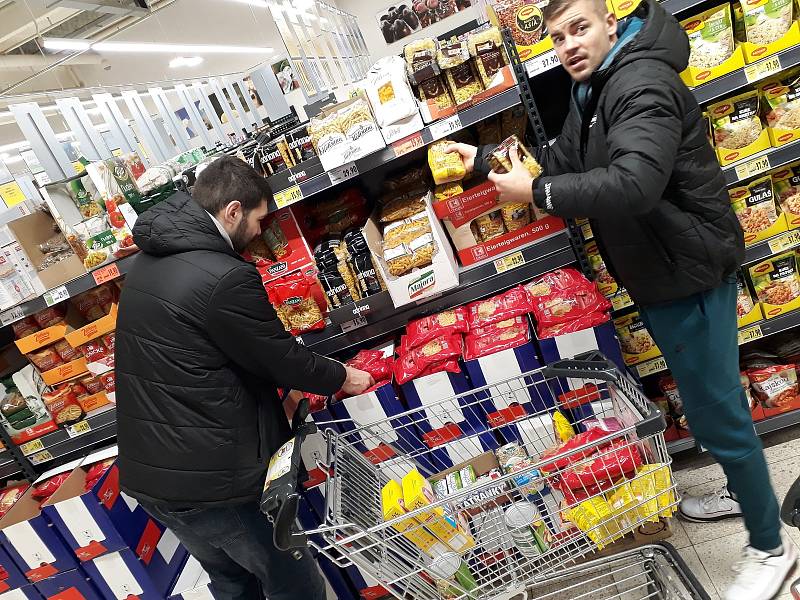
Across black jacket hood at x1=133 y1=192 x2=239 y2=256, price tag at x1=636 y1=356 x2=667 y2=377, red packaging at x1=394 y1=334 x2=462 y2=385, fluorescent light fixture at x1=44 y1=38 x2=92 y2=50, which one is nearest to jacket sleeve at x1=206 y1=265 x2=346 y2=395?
black jacket hood at x1=133 y1=192 x2=239 y2=256

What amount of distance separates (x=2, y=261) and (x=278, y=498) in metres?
1.86

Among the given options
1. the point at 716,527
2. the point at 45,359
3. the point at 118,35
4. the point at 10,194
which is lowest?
the point at 716,527

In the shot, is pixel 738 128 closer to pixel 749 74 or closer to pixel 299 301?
pixel 749 74

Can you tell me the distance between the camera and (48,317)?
256 centimetres

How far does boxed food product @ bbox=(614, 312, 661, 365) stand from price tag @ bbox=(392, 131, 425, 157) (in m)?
1.13

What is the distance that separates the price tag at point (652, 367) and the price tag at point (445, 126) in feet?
4.23

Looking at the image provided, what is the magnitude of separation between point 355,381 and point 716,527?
1.46 metres

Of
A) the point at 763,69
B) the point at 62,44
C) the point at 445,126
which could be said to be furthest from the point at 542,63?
the point at 62,44

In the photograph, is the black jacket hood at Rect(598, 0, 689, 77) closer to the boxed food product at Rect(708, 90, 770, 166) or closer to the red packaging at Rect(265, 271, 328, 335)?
the boxed food product at Rect(708, 90, 770, 166)

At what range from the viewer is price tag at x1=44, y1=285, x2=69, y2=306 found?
90.3 inches

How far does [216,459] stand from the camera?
1725 mm

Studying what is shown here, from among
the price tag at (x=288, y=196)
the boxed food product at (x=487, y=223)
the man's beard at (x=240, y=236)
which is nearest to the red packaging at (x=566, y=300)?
the boxed food product at (x=487, y=223)

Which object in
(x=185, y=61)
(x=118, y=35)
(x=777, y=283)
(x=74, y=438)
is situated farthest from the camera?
(x=185, y=61)

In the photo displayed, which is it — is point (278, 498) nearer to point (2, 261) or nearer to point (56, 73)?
point (2, 261)
